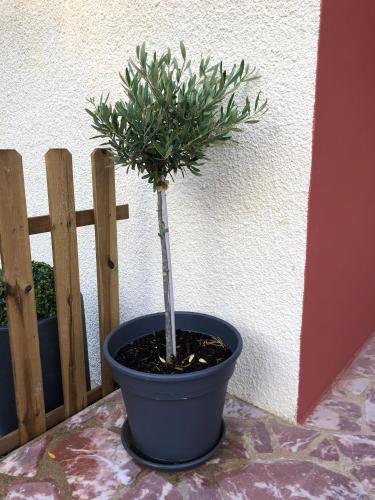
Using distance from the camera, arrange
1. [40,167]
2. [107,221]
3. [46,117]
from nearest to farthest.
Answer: [107,221] → [46,117] → [40,167]

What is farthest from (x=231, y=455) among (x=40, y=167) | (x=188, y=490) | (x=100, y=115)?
(x=40, y=167)

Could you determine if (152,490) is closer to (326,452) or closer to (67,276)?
(326,452)

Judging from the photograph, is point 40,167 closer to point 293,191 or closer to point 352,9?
point 293,191

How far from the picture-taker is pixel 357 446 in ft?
5.80

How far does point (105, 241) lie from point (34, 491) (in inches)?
44.3

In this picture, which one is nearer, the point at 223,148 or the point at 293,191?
the point at 293,191

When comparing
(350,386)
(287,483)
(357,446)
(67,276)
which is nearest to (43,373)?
(67,276)

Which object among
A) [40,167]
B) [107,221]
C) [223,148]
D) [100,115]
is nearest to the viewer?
[100,115]

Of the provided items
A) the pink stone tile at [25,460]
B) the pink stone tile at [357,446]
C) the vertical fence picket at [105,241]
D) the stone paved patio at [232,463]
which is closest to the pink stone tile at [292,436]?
the stone paved patio at [232,463]

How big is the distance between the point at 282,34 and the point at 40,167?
210cm

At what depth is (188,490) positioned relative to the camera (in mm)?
1560

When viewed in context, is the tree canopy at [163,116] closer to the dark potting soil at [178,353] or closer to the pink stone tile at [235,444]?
the dark potting soil at [178,353]

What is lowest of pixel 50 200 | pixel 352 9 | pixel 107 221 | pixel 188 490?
pixel 188 490

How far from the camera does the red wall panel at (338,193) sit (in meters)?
1.68
